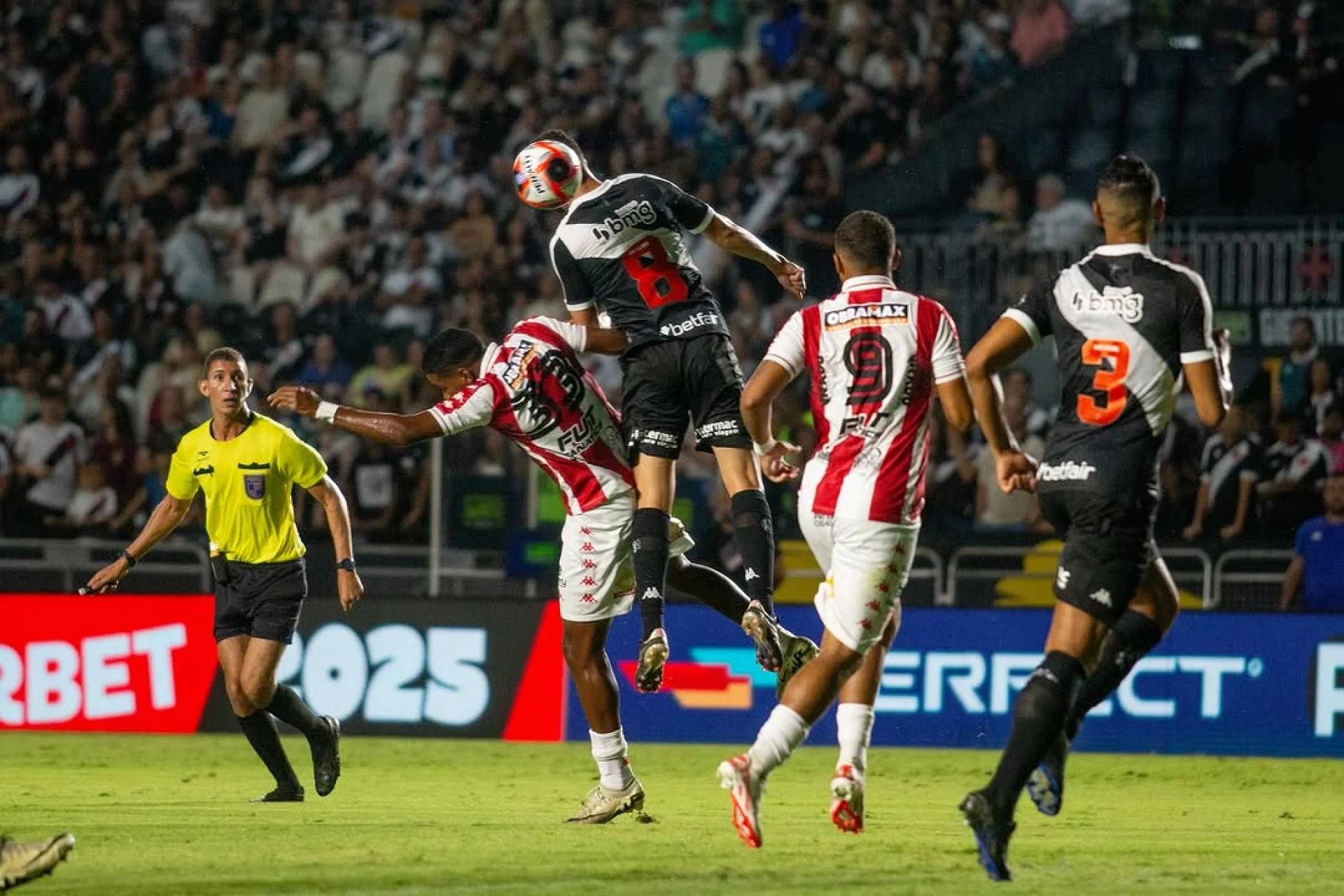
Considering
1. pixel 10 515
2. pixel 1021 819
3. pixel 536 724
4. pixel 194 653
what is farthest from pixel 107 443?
pixel 1021 819

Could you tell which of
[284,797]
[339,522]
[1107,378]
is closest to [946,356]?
[1107,378]

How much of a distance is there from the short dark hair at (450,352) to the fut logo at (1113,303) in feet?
10.1

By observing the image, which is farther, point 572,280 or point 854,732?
point 572,280

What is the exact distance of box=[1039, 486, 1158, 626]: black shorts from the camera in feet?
24.0

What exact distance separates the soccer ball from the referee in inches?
80.0

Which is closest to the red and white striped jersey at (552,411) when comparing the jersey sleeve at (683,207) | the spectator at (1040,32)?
the jersey sleeve at (683,207)

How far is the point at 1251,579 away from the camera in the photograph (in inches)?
591

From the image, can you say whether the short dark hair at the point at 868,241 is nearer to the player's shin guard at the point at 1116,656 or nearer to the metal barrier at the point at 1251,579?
the player's shin guard at the point at 1116,656

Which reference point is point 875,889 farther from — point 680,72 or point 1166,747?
point 680,72

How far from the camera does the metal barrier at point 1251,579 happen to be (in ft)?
48.9

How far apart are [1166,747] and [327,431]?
25.5ft

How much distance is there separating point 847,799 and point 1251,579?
25.9 ft

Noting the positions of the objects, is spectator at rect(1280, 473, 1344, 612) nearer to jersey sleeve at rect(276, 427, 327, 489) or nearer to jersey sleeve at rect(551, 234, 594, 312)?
jersey sleeve at rect(551, 234, 594, 312)

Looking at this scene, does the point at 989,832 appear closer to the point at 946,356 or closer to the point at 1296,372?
the point at 946,356
